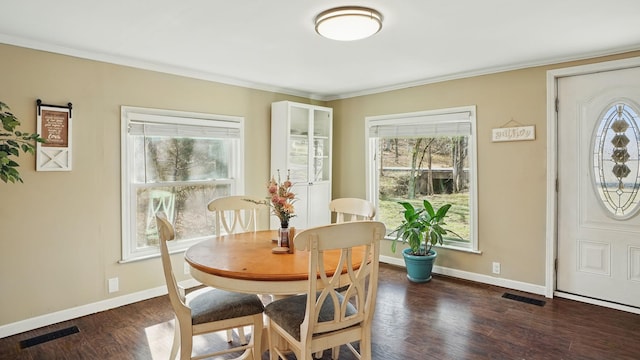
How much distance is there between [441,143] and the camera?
447 cm

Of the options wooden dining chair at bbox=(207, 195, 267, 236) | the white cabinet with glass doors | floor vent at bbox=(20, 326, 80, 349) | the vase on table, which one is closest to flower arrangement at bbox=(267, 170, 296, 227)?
the vase on table

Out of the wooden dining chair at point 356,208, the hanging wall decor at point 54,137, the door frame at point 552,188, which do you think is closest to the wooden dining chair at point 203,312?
the wooden dining chair at point 356,208

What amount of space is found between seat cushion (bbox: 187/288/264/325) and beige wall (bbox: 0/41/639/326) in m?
1.52

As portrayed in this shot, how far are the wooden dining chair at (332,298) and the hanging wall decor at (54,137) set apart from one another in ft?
7.26

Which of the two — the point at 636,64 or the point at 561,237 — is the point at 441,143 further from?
the point at 636,64

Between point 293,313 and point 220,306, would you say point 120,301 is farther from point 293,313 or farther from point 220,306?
point 293,313

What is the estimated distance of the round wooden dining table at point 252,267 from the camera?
75.5 inches

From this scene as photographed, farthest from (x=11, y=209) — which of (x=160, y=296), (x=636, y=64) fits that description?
(x=636, y=64)

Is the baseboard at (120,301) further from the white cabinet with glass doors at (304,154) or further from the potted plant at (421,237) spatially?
the white cabinet with glass doors at (304,154)

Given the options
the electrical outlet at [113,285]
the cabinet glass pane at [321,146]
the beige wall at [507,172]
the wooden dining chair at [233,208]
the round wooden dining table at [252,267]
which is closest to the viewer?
the round wooden dining table at [252,267]

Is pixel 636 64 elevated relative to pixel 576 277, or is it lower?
elevated

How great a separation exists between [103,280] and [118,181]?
0.89 metres

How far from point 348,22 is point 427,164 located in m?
2.62

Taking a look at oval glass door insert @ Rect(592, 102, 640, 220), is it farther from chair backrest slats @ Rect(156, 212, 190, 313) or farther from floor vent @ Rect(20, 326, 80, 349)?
floor vent @ Rect(20, 326, 80, 349)
